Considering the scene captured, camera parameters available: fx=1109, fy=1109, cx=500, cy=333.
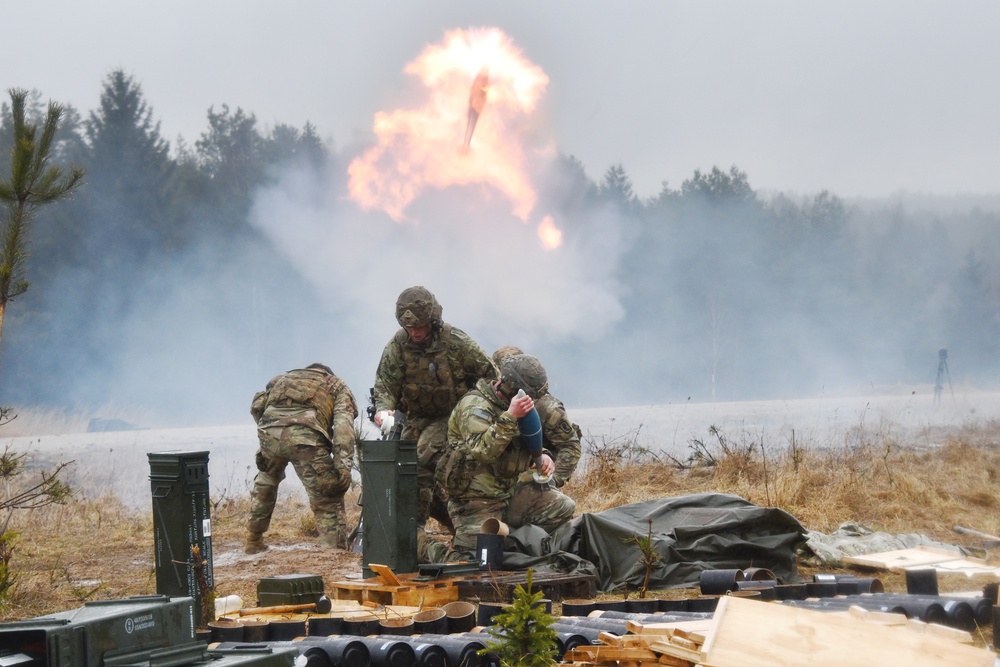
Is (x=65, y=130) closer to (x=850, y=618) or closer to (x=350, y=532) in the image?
(x=350, y=532)

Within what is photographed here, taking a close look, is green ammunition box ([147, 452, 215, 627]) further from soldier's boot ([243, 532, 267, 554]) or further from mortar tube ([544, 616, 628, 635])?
soldier's boot ([243, 532, 267, 554])

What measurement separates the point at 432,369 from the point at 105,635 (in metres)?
5.75

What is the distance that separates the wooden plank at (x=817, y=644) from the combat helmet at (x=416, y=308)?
14.4ft

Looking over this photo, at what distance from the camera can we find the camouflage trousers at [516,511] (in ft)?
28.0

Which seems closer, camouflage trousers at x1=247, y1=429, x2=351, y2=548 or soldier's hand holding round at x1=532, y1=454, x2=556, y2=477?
soldier's hand holding round at x1=532, y1=454, x2=556, y2=477

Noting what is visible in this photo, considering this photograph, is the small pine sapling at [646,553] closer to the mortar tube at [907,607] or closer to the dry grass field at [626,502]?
the dry grass field at [626,502]

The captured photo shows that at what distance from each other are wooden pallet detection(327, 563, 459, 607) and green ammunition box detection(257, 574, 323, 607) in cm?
38

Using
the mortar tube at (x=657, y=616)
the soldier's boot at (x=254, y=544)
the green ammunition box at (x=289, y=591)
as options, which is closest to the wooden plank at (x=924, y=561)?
the mortar tube at (x=657, y=616)

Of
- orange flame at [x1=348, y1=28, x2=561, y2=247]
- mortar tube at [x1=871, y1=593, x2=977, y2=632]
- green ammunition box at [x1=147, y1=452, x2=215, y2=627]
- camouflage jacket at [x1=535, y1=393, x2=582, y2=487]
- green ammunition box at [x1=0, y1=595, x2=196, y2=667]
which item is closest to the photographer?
green ammunition box at [x1=0, y1=595, x2=196, y2=667]

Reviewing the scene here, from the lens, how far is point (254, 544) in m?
10.7

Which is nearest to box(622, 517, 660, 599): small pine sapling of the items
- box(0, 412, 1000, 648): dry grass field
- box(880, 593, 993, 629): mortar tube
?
box(0, 412, 1000, 648): dry grass field

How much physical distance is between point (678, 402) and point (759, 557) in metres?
27.5

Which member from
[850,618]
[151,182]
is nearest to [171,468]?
[850,618]

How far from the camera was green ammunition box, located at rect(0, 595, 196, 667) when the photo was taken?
3557mm
